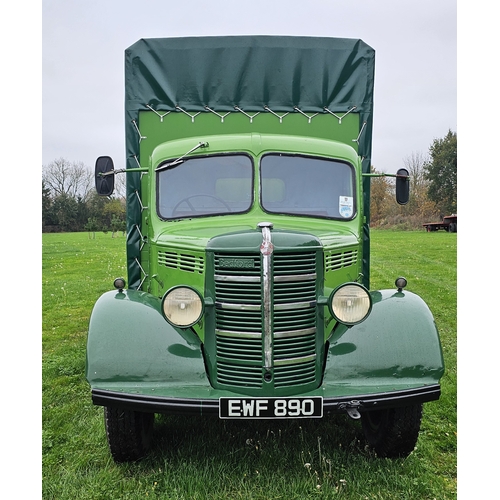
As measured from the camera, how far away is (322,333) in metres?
3.53

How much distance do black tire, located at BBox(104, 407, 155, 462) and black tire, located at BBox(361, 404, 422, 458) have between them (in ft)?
5.98

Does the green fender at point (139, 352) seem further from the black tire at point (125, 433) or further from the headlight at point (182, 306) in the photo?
the black tire at point (125, 433)

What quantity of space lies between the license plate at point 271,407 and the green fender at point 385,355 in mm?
180

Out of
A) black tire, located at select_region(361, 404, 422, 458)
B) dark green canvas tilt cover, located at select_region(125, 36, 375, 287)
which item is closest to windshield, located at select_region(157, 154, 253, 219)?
Result: dark green canvas tilt cover, located at select_region(125, 36, 375, 287)

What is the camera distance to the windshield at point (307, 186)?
424cm

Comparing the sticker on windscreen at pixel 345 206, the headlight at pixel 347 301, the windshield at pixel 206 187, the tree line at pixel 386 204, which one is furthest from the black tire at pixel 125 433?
the tree line at pixel 386 204

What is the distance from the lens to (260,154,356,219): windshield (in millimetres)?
4238

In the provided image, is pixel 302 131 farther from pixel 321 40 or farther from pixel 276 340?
pixel 276 340

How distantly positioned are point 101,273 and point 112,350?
12480mm

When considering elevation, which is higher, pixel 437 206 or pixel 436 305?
pixel 437 206

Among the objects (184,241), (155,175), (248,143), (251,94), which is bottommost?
(184,241)

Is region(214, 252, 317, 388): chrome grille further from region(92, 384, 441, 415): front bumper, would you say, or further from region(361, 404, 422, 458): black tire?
region(361, 404, 422, 458): black tire

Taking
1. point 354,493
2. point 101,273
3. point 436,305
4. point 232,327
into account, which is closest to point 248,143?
point 232,327

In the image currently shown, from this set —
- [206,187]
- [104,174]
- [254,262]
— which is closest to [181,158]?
[206,187]
